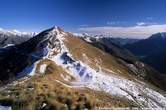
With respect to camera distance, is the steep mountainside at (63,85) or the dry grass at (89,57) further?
the dry grass at (89,57)

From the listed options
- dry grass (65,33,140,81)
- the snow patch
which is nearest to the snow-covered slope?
dry grass (65,33,140,81)

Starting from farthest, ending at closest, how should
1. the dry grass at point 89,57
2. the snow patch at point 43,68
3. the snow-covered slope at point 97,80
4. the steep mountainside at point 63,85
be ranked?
1. the dry grass at point 89,57
2. the snow patch at point 43,68
3. the snow-covered slope at point 97,80
4. the steep mountainside at point 63,85

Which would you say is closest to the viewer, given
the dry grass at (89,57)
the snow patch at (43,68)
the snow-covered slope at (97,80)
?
the snow-covered slope at (97,80)

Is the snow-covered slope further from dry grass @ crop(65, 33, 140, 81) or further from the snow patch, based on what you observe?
the snow patch

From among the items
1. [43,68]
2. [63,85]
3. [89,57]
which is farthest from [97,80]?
[89,57]

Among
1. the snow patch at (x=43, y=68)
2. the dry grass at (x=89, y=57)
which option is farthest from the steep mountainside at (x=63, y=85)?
the dry grass at (x=89, y=57)

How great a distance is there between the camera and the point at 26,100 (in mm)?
21359

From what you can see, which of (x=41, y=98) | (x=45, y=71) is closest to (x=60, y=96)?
(x=41, y=98)

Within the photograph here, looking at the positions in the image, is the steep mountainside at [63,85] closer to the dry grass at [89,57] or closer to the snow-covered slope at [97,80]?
the snow-covered slope at [97,80]

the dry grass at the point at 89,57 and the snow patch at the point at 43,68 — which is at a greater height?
the dry grass at the point at 89,57

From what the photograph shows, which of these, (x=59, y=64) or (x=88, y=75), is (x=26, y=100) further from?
(x=59, y=64)

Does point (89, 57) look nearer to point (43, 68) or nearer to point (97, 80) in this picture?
point (97, 80)

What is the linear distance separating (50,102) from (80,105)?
218 cm

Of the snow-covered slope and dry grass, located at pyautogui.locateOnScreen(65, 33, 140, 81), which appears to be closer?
the snow-covered slope
